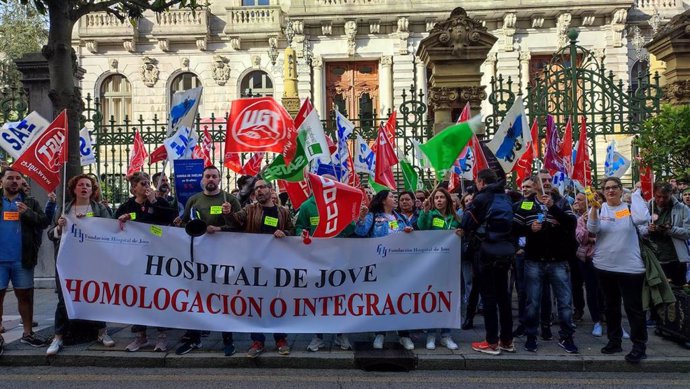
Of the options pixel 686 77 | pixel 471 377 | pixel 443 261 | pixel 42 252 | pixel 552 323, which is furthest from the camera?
pixel 686 77

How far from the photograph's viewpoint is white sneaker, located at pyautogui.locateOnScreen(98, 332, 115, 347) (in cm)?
633

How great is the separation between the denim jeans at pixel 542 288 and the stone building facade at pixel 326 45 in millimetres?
18804

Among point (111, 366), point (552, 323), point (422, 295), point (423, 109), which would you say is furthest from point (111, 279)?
point (423, 109)

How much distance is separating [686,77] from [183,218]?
10.0 metres

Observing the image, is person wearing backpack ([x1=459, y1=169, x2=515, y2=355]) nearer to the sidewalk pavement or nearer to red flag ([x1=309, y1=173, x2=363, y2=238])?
the sidewalk pavement

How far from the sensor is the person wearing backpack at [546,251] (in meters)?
6.29

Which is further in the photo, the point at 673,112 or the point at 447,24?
the point at 447,24

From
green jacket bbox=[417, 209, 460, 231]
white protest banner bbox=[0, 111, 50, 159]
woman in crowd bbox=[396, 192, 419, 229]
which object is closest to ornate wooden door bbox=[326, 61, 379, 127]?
→ white protest banner bbox=[0, 111, 50, 159]

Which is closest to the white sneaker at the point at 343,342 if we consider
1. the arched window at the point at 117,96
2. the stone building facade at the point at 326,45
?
the stone building facade at the point at 326,45

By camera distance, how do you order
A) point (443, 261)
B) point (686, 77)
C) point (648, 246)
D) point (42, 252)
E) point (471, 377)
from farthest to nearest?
point (686, 77), point (42, 252), point (443, 261), point (648, 246), point (471, 377)

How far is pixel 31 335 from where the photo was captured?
254 inches

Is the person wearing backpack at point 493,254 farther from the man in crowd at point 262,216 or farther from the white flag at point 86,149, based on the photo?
the white flag at point 86,149

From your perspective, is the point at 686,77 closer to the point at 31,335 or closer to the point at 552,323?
the point at 552,323

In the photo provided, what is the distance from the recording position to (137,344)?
→ 6289 millimetres
